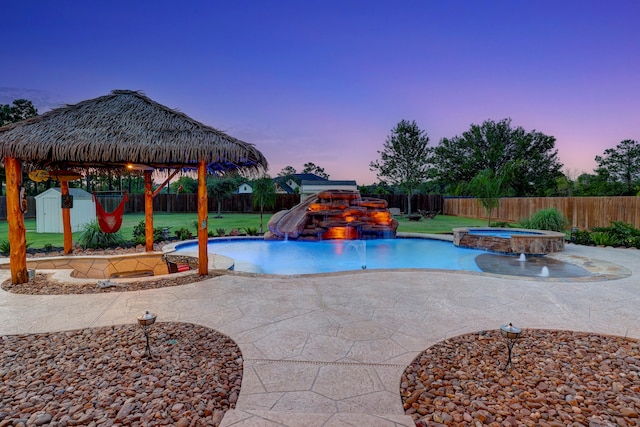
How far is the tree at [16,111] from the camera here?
24.5 m

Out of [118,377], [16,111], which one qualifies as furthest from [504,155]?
[16,111]

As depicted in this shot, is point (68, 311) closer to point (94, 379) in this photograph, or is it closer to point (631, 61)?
point (94, 379)

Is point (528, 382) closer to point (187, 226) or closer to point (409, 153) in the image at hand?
point (187, 226)

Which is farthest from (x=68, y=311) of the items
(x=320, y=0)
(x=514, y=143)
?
(x=514, y=143)

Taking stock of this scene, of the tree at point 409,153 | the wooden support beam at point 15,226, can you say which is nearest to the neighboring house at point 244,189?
the tree at point 409,153

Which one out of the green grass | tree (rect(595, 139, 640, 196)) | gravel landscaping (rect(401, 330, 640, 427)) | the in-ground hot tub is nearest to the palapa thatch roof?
gravel landscaping (rect(401, 330, 640, 427))

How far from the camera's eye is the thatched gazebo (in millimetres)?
5254

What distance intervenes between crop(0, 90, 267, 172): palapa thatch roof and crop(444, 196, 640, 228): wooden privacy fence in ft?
47.8

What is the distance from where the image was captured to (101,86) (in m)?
13.2

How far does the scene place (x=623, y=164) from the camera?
2622cm

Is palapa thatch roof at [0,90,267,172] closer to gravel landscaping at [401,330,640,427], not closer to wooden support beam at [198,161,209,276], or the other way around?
wooden support beam at [198,161,209,276]

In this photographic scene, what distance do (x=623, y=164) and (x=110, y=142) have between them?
1369 inches

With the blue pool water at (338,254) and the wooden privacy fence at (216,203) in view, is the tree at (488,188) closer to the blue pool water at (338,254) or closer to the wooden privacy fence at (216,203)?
the blue pool water at (338,254)

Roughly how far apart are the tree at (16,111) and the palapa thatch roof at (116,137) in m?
25.6
